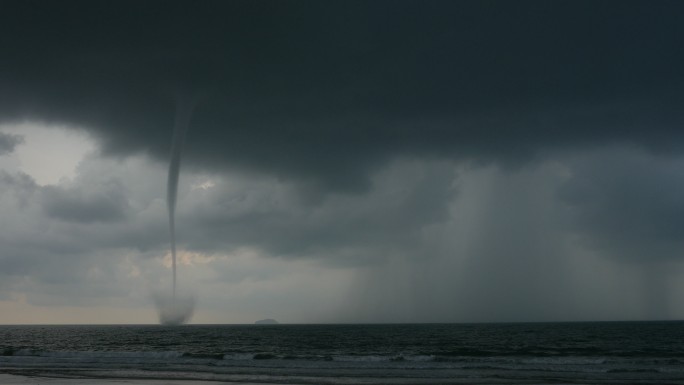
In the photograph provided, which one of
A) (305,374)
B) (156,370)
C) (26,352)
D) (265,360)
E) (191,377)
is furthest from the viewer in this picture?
(26,352)

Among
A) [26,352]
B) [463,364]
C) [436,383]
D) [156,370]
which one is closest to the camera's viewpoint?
[436,383]

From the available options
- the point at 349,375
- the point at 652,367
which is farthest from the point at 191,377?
the point at 652,367

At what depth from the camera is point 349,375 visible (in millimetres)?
39719

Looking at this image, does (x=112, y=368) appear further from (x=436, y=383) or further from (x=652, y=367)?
(x=652, y=367)

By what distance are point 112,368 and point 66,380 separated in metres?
11.4

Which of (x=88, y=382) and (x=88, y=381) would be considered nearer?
(x=88, y=382)

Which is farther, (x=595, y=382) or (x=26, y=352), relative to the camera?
(x=26, y=352)

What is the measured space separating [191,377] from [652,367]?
37.5 metres

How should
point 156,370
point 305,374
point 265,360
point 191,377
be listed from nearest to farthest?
1. point 191,377
2. point 305,374
3. point 156,370
4. point 265,360

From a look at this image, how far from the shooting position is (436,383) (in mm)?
34031

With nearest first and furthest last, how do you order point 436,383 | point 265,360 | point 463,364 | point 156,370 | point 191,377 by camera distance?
point 436,383 < point 191,377 < point 156,370 < point 463,364 < point 265,360

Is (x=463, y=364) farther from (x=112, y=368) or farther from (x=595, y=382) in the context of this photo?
(x=112, y=368)

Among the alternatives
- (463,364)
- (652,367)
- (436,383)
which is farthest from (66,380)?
(652,367)

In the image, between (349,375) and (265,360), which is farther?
(265,360)
